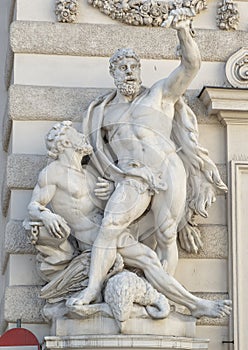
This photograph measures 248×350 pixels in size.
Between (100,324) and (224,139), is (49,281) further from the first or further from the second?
(224,139)

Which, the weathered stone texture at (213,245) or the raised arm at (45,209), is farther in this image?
the weathered stone texture at (213,245)

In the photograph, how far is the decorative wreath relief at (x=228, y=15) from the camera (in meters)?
10.6

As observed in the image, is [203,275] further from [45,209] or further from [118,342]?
[45,209]

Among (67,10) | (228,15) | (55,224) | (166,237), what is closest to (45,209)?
(55,224)

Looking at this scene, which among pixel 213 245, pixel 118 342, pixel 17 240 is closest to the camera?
pixel 118 342

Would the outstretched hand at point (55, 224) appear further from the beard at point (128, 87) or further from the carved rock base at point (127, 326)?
the beard at point (128, 87)

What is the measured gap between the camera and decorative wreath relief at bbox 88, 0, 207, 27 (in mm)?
10445

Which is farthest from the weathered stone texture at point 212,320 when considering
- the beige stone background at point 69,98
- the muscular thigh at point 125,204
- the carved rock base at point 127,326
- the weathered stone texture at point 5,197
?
the weathered stone texture at point 5,197

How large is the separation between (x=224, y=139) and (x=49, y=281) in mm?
1611

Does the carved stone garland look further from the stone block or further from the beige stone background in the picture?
the stone block

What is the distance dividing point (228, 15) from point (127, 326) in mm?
2482

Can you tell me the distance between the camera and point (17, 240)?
10.0m

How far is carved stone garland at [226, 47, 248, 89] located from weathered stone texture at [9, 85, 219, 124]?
0.88 meters

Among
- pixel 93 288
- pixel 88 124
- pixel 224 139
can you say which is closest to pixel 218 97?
pixel 224 139
